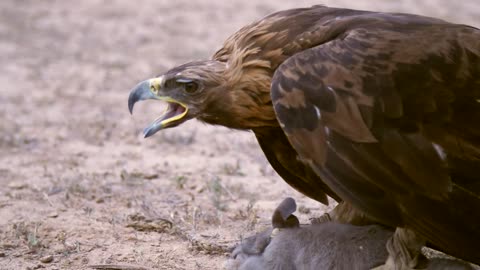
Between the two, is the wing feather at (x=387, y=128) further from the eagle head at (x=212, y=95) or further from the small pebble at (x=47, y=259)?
the small pebble at (x=47, y=259)

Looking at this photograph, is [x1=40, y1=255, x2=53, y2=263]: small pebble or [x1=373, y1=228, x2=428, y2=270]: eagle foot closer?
[x1=373, y1=228, x2=428, y2=270]: eagle foot

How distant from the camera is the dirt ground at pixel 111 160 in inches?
195

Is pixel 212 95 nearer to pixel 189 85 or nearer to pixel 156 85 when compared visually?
pixel 189 85

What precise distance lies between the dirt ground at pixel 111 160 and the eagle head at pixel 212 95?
2.58ft

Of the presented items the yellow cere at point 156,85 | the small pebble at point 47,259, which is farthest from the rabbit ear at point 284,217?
the small pebble at point 47,259

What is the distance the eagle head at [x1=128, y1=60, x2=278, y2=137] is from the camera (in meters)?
4.23

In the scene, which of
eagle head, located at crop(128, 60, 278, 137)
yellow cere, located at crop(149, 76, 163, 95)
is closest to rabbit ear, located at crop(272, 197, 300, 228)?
eagle head, located at crop(128, 60, 278, 137)

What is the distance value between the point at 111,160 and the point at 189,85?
8.66 feet

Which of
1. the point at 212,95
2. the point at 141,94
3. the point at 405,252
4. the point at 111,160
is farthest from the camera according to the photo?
the point at 111,160

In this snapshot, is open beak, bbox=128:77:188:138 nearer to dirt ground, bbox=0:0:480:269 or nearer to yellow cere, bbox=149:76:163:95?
yellow cere, bbox=149:76:163:95

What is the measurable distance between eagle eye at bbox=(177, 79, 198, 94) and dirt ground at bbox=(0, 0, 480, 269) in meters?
0.90

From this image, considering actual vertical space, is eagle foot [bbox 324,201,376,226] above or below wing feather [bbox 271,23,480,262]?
below

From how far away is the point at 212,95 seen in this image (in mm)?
4305

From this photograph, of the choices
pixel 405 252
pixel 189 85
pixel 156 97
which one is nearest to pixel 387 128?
pixel 405 252
